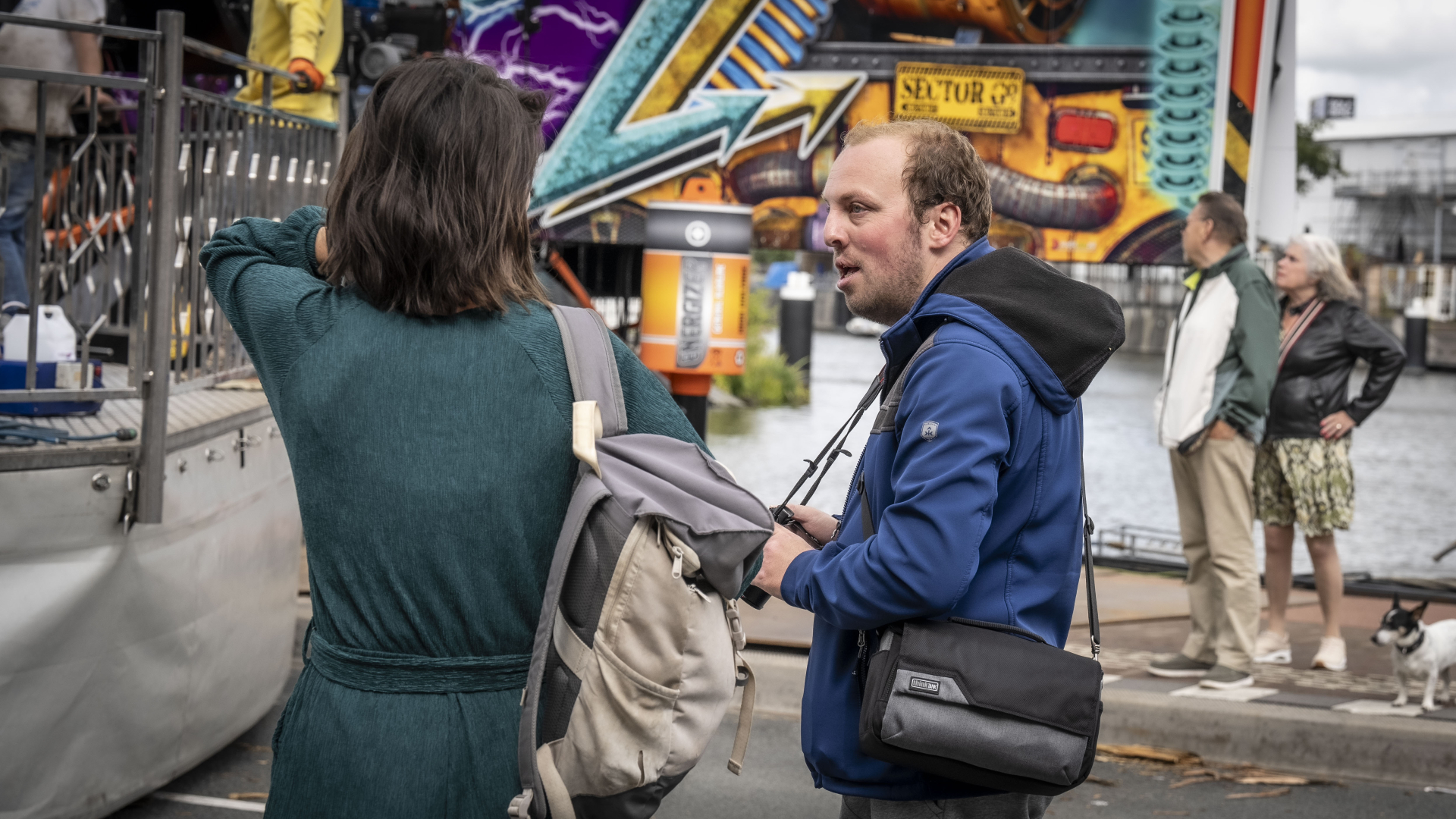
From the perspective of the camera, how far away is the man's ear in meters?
2.33

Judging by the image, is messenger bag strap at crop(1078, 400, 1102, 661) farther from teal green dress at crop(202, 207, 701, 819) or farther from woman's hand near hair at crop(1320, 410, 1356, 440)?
woman's hand near hair at crop(1320, 410, 1356, 440)

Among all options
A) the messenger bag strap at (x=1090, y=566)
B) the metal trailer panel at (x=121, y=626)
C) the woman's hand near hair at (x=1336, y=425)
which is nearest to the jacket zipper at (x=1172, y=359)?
the woman's hand near hair at (x=1336, y=425)

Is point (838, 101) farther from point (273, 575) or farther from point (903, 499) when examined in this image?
point (903, 499)

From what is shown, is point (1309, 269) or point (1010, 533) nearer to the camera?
point (1010, 533)

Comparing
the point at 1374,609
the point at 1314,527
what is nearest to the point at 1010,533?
the point at 1314,527

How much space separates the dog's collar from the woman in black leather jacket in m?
0.61

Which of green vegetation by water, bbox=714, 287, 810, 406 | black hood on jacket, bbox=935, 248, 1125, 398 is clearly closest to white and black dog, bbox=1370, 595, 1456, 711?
black hood on jacket, bbox=935, 248, 1125, 398

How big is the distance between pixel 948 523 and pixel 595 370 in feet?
1.93

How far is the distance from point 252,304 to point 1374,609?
23.6ft

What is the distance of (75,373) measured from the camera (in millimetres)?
4398

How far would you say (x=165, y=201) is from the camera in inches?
158

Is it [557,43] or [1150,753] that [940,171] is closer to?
[1150,753]

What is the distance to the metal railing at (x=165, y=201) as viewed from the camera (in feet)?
13.1

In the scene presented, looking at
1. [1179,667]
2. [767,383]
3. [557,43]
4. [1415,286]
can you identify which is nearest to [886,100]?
[557,43]
